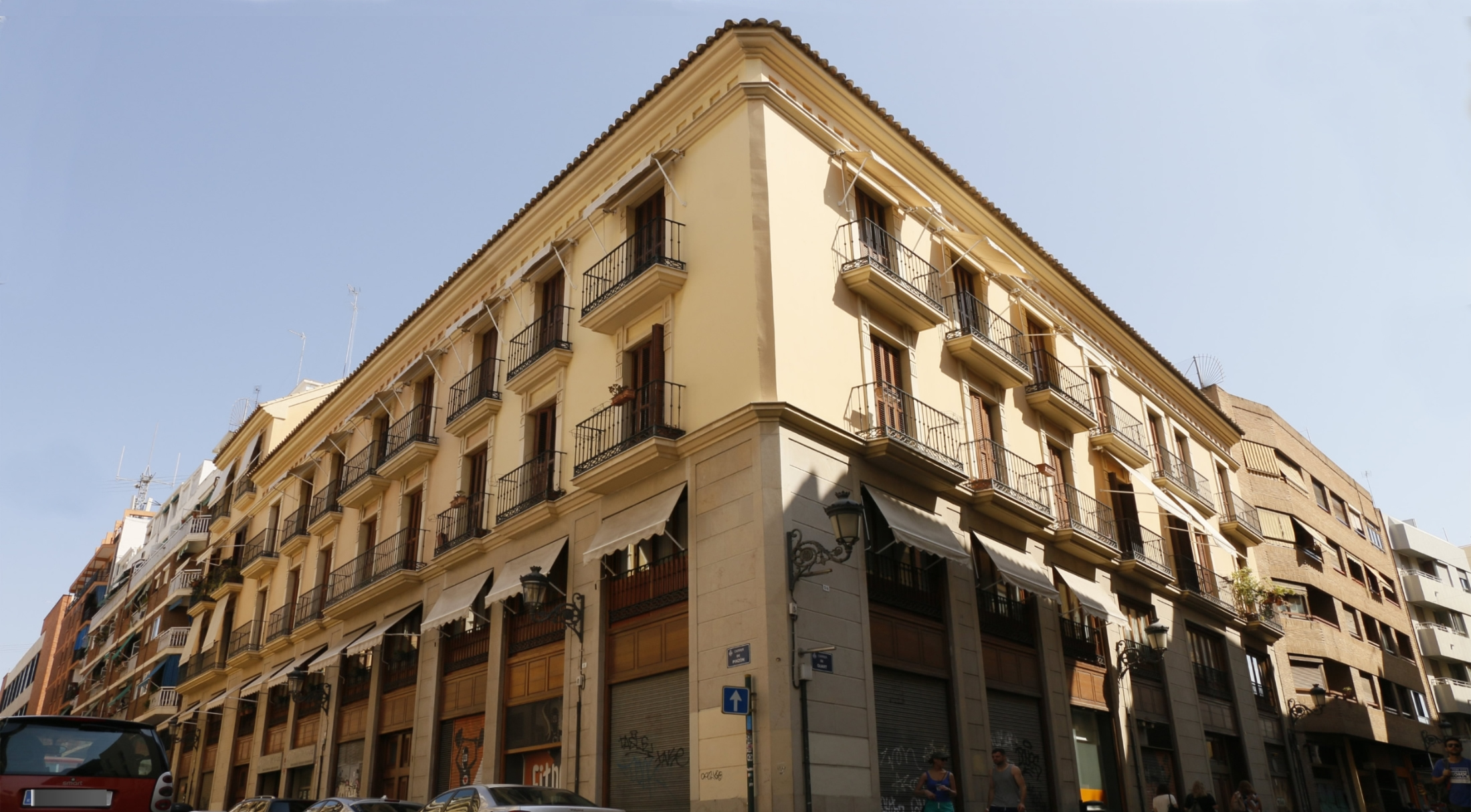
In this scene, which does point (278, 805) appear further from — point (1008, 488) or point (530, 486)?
point (1008, 488)

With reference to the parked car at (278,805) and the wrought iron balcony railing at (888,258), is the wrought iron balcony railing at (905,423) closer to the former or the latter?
the wrought iron balcony railing at (888,258)

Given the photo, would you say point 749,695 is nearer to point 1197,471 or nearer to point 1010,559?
point 1010,559

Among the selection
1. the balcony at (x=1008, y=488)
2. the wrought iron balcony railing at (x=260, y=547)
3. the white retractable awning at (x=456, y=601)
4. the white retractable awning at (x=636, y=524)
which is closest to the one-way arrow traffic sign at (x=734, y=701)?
the white retractable awning at (x=636, y=524)

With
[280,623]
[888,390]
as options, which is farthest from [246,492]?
[888,390]

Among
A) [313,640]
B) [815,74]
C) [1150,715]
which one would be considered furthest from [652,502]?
[313,640]

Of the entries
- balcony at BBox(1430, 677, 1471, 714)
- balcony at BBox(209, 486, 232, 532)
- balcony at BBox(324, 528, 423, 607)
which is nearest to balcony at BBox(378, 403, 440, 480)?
balcony at BBox(324, 528, 423, 607)

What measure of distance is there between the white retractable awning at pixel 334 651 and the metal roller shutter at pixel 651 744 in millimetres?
9252

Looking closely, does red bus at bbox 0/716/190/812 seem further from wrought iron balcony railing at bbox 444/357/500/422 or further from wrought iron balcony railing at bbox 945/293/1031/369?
wrought iron balcony railing at bbox 945/293/1031/369

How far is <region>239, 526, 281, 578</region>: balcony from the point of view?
30125 mm

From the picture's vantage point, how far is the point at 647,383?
16375 millimetres

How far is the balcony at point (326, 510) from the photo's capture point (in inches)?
1042

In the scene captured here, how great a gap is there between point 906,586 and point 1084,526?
6263 mm

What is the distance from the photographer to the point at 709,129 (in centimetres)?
1664


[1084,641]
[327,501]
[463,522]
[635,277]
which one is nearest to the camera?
[635,277]
